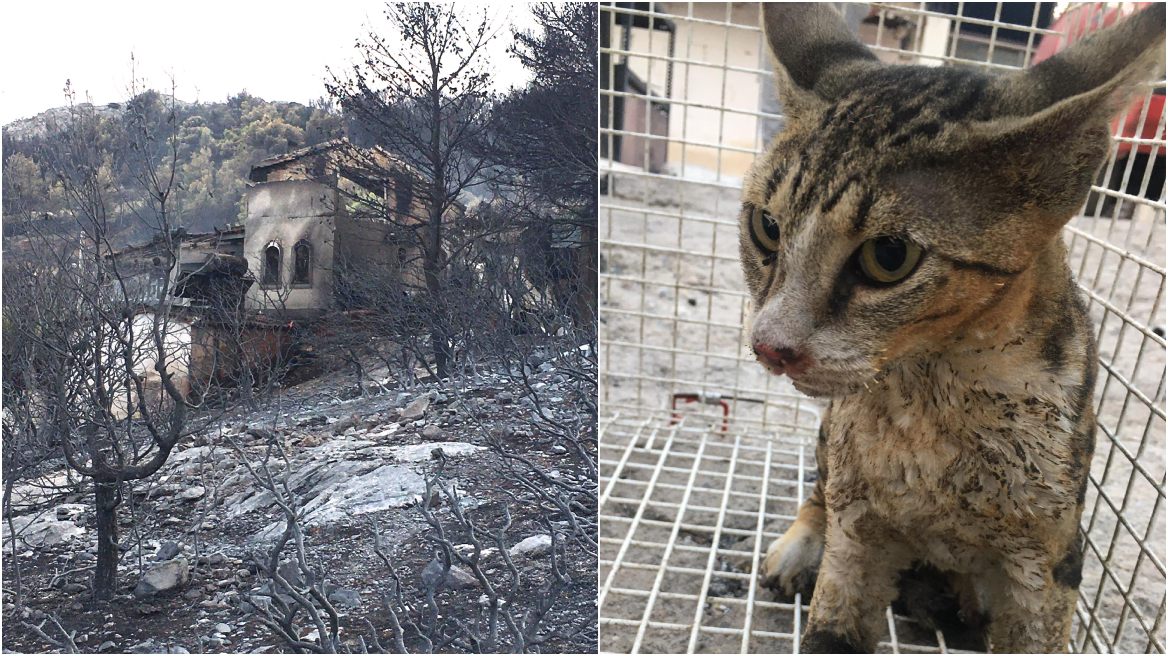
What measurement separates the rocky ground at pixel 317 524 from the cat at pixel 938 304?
1.46 feet

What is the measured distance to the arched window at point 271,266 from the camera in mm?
1131

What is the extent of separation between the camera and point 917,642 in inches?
48.5

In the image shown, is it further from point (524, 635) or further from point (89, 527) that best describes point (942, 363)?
point (89, 527)

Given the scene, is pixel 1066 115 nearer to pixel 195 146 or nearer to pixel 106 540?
pixel 195 146

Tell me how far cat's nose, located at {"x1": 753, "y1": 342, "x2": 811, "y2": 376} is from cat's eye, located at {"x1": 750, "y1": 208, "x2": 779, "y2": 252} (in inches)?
5.0

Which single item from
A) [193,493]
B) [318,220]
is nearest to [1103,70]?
[318,220]

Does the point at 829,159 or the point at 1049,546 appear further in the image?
the point at 1049,546

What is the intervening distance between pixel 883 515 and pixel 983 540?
0.12m

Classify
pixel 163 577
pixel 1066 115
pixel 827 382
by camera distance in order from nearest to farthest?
pixel 1066 115
pixel 827 382
pixel 163 577

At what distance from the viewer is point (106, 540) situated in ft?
3.55

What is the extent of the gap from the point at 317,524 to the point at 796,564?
78 cm

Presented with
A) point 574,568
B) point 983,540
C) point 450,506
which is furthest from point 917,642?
point 450,506

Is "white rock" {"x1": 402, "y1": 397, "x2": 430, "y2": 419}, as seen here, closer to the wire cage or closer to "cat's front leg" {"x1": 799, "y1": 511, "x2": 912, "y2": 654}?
the wire cage

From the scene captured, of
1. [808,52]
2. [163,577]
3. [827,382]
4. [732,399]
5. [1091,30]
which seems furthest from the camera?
[732,399]
